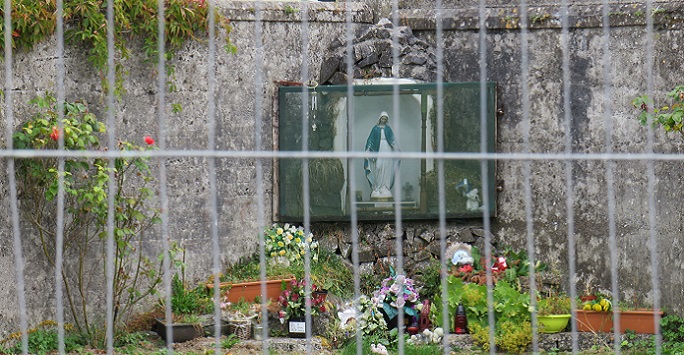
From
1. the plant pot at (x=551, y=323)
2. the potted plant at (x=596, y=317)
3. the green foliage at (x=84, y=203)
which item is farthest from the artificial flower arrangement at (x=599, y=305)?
the green foliage at (x=84, y=203)

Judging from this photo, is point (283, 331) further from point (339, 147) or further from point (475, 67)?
point (475, 67)

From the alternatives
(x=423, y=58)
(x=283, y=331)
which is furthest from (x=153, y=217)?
(x=423, y=58)

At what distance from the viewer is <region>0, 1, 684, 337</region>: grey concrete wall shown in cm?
658

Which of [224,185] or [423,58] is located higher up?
[423,58]

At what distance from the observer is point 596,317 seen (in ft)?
21.5

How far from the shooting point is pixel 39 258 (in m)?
6.12

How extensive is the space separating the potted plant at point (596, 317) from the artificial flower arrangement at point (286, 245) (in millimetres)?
1795

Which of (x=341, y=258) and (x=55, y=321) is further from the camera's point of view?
(x=341, y=258)

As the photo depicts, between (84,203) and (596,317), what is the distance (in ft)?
10.2

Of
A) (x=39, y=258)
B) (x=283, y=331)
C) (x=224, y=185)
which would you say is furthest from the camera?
(x=224, y=185)

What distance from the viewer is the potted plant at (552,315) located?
21.2 ft

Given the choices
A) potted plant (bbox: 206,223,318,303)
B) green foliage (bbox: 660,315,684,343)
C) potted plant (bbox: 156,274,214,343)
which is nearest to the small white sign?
potted plant (bbox: 206,223,318,303)

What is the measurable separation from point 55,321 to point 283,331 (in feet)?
4.40

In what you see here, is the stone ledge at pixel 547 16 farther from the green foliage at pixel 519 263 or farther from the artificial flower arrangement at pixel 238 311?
the artificial flower arrangement at pixel 238 311
